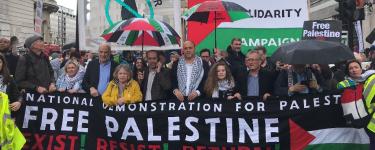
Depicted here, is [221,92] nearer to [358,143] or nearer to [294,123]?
[294,123]

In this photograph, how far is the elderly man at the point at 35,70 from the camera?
725cm

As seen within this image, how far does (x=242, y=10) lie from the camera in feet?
29.0

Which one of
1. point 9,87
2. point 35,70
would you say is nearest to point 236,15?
point 35,70

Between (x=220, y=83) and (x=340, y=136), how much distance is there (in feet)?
5.01

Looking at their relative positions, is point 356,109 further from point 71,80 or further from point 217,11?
point 217,11

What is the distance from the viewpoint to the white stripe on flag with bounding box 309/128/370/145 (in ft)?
20.4

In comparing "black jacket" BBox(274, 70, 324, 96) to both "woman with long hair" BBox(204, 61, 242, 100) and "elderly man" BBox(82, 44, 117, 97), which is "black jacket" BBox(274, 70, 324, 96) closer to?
"woman with long hair" BBox(204, 61, 242, 100)

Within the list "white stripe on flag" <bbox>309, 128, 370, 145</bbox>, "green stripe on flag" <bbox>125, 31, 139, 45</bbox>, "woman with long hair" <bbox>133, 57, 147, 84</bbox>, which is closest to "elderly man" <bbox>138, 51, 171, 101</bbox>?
"woman with long hair" <bbox>133, 57, 147, 84</bbox>

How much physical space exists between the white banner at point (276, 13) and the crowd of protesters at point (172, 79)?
281cm

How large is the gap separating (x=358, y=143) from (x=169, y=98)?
233cm

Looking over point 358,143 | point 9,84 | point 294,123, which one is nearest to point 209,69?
point 294,123

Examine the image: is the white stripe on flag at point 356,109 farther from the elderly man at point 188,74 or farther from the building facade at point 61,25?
the building facade at point 61,25

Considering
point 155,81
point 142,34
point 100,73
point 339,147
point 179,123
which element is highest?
point 142,34

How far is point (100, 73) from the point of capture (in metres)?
7.45
